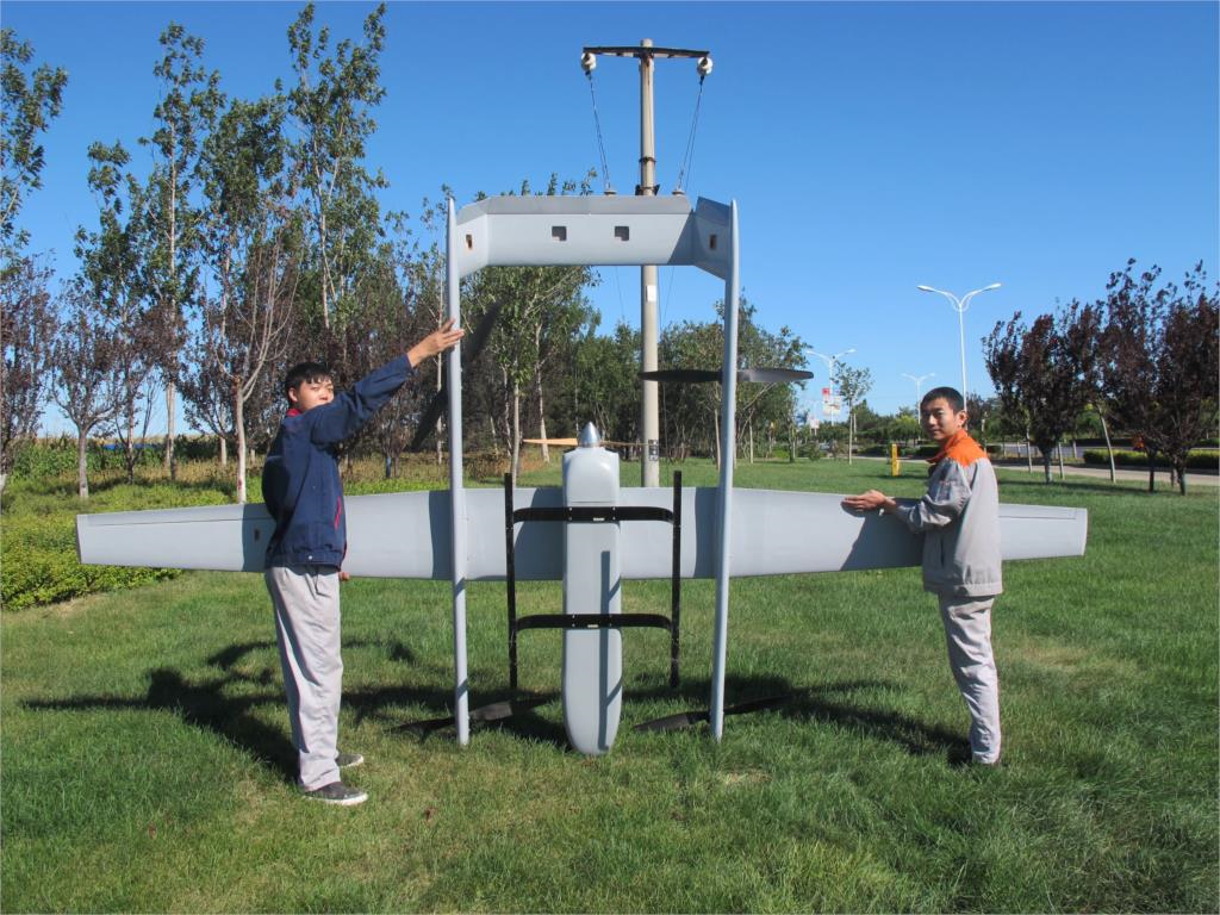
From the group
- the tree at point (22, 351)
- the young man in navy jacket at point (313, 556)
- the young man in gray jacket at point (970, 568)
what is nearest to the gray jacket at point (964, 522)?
the young man in gray jacket at point (970, 568)

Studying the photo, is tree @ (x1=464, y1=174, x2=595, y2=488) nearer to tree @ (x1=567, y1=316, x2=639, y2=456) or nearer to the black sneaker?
tree @ (x1=567, y1=316, x2=639, y2=456)

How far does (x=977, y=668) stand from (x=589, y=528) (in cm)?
200

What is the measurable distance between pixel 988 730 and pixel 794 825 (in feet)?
3.99

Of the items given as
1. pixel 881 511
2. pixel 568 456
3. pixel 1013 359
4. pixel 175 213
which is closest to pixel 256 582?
pixel 568 456

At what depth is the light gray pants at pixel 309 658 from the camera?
420cm

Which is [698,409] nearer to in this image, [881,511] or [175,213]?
[175,213]

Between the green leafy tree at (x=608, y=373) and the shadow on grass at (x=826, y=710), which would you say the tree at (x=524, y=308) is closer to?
the green leafy tree at (x=608, y=373)

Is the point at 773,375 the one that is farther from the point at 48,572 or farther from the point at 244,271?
the point at 244,271

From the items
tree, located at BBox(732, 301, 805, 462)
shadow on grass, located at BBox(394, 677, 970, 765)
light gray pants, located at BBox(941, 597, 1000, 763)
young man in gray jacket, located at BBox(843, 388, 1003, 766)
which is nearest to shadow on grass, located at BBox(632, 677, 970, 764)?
shadow on grass, located at BBox(394, 677, 970, 765)

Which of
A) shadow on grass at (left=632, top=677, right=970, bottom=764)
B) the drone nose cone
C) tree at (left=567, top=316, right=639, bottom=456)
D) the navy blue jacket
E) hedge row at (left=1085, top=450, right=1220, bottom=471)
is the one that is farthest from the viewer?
hedge row at (left=1085, top=450, right=1220, bottom=471)

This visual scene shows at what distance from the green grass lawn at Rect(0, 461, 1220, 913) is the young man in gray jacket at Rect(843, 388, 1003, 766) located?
32cm

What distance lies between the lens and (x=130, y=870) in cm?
356

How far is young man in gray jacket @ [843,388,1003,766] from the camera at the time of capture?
4402 mm

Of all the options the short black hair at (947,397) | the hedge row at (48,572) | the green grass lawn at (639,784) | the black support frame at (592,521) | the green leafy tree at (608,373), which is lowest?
the green grass lawn at (639,784)
